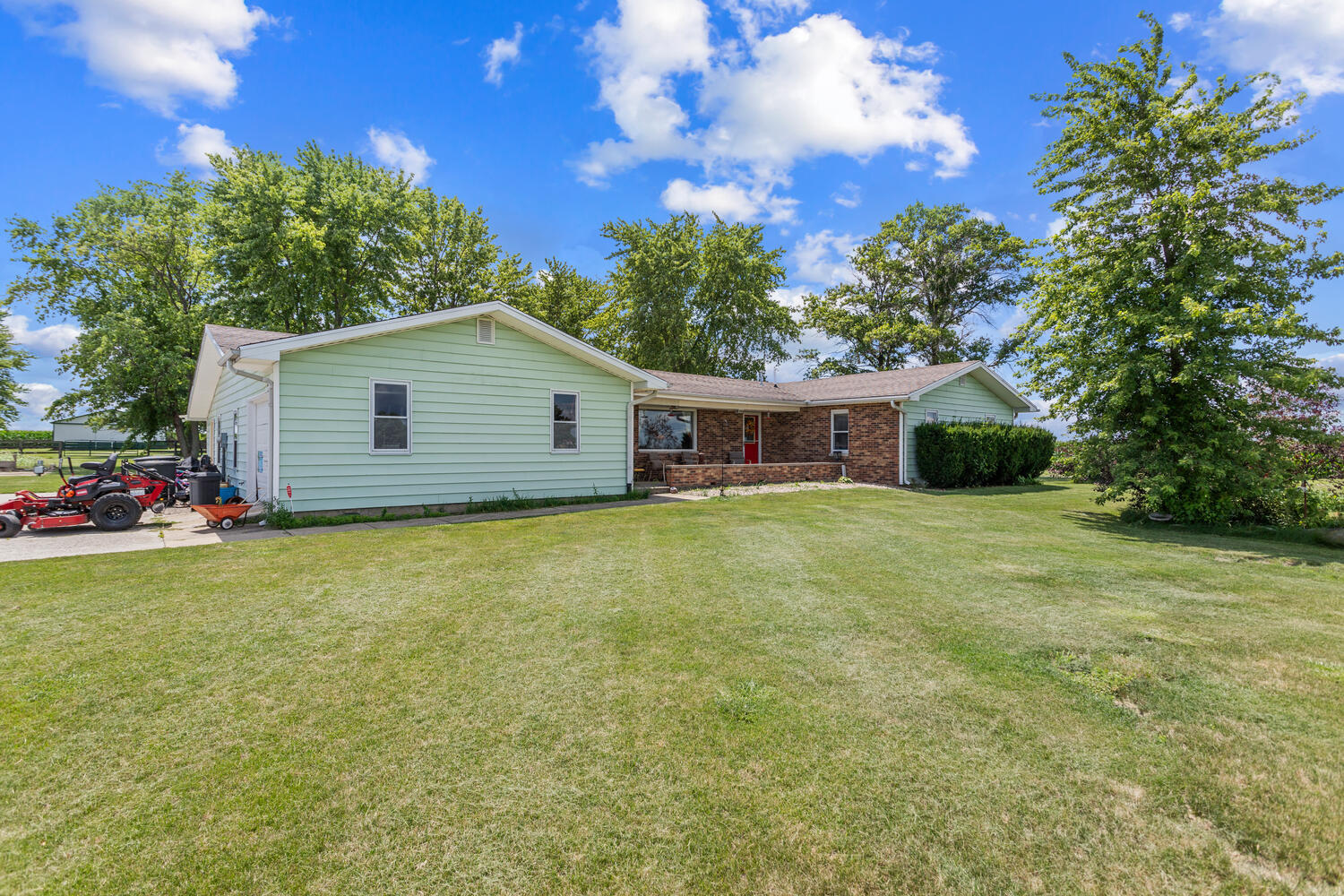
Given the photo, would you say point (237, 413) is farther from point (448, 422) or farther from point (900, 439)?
point (900, 439)

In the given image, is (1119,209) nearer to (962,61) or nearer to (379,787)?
(962,61)

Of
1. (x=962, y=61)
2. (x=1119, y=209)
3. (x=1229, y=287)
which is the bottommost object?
(x=1229, y=287)

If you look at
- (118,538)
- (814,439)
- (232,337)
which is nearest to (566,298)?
(814,439)

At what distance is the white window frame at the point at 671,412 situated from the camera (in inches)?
674

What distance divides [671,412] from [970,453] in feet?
29.2

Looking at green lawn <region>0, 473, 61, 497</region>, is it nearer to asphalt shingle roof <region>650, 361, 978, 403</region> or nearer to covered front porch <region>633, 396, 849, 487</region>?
covered front porch <region>633, 396, 849, 487</region>

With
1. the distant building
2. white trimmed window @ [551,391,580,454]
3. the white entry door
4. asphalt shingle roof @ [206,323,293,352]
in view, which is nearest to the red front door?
white trimmed window @ [551,391,580,454]

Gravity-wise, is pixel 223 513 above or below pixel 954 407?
below

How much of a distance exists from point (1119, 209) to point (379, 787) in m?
13.9

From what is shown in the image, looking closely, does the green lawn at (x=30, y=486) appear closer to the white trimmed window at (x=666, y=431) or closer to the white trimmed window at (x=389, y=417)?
the white trimmed window at (x=389, y=417)

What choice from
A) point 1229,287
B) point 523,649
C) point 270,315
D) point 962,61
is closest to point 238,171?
point 270,315

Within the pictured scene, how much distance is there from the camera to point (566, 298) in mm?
34688

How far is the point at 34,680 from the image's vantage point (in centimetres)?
343

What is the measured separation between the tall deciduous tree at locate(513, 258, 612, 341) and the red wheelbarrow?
25528mm
